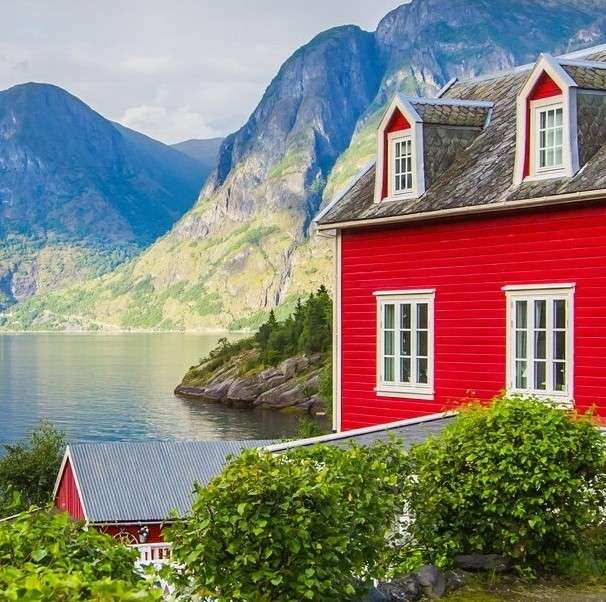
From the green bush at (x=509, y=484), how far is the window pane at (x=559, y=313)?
7236mm

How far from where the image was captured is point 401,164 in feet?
75.4

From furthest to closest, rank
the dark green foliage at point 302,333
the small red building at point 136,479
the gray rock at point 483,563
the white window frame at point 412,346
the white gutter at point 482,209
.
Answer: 1. the dark green foliage at point 302,333
2. the small red building at point 136,479
3. the white window frame at point 412,346
4. the white gutter at point 482,209
5. the gray rock at point 483,563

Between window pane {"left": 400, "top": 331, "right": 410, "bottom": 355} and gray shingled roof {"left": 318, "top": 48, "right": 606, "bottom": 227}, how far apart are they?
7.89 ft

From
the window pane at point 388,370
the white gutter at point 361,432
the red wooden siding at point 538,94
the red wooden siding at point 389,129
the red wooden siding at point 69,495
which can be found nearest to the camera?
the white gutter at point 361,432

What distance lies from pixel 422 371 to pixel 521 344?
2.69 metres

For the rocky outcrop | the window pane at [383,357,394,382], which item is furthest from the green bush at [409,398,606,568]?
the rocky outcrop

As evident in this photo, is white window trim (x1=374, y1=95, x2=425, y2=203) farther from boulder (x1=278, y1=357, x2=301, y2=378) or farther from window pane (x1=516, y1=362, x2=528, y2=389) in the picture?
boulder (x1=278, y1=357, x2=301, y2=378)

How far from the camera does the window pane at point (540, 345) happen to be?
19562 mm

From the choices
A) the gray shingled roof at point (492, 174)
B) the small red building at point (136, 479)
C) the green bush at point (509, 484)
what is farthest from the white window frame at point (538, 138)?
the small red building at point (136, 479)

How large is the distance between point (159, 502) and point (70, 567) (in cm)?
3373

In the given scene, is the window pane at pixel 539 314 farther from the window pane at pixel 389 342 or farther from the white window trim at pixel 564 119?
the window pane at pixel 389 342

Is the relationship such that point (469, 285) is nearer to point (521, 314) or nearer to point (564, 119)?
point (521, 314)

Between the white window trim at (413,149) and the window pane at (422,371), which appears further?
the white window trim at (413,149)

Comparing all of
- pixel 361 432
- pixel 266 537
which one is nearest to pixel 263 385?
pixel 361 432
